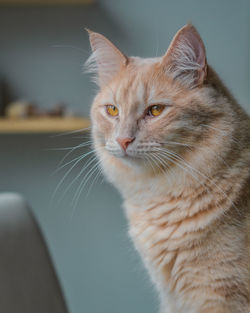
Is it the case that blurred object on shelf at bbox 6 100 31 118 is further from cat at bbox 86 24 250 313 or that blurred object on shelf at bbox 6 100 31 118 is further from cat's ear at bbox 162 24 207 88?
cat's ear at bbox 162 24 207 88

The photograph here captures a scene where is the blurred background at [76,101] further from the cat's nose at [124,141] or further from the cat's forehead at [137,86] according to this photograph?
the cat's nose at [124,141]

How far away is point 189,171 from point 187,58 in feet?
0.82

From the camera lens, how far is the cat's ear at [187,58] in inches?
34.5

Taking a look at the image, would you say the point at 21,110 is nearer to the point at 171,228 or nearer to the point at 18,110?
the point at 18,110

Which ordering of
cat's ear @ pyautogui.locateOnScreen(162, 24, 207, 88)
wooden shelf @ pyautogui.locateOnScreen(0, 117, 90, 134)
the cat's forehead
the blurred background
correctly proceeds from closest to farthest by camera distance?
cat's ear @ pyautogui.locateOnScreen(162, 24, 207, 88) < the cat's forehead < wooden shelf @ pyautogui.locateOnScreen(0, 117, 90, 134) < the blurred background

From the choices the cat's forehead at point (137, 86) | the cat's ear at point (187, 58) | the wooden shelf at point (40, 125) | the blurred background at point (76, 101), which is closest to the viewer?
the cat's ear at point (187, 58)

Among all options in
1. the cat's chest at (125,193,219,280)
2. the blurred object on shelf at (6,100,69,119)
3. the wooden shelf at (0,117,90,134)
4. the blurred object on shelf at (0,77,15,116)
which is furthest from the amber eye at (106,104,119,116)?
the blurred object on shelf at (0,77,15,116)

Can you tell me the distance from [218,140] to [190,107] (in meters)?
0.10

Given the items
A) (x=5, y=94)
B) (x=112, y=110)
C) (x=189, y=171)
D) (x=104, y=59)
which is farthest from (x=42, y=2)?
(x=189, y=171)

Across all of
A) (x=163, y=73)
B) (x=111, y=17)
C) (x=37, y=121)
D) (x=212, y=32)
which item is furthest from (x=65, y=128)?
(x=163, y=73)

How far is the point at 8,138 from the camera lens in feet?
7.35

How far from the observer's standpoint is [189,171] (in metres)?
0.96

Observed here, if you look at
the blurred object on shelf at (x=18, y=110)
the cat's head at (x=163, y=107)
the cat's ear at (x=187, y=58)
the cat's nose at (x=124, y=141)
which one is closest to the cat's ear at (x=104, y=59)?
the cat's head at (x=163, y=107)

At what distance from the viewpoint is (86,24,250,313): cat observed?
90 cm
